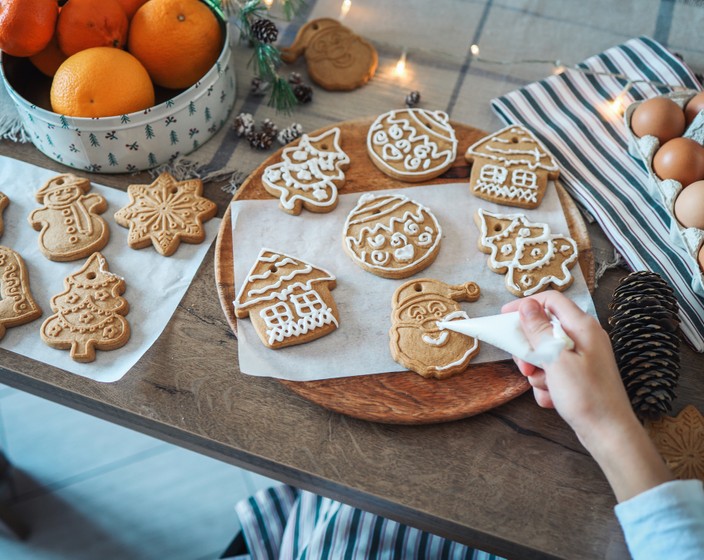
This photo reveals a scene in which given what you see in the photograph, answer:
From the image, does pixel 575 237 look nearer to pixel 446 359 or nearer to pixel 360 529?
pixel 446 359

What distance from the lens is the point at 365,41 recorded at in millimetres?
1642

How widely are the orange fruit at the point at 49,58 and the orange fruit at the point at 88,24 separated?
35 mm

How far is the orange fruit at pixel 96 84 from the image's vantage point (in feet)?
4.11

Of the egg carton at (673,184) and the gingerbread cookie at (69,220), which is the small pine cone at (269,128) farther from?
the egg carton at (673,184)

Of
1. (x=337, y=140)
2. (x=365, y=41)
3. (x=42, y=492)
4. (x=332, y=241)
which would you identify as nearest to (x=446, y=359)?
(x=332, y=241)

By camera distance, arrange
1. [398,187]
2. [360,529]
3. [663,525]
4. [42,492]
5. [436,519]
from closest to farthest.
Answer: [663,525] → [436,519] → [360,529] → [398,187] → [42,492]

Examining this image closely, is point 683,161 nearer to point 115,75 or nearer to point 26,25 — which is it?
point 115,75

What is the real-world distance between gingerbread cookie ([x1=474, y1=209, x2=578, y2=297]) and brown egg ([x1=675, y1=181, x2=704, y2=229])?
0.20m

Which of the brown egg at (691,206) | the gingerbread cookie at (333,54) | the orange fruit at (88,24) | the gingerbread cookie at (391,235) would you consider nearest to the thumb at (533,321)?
the gingerbread cookie at (391,235)

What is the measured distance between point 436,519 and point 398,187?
2.14 ft

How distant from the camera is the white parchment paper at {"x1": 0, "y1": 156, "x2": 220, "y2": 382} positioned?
1157 millimetres

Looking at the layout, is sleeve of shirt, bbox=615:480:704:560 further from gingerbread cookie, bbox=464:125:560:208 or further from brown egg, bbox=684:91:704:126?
brown egg, bbox=684:91:704:126

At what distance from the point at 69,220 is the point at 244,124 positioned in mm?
423

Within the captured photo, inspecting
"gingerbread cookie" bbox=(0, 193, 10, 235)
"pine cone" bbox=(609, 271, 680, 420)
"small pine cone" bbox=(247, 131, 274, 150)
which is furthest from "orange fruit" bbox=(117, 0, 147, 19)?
"pine cone" bbox=(609, 271, 680, 420)
